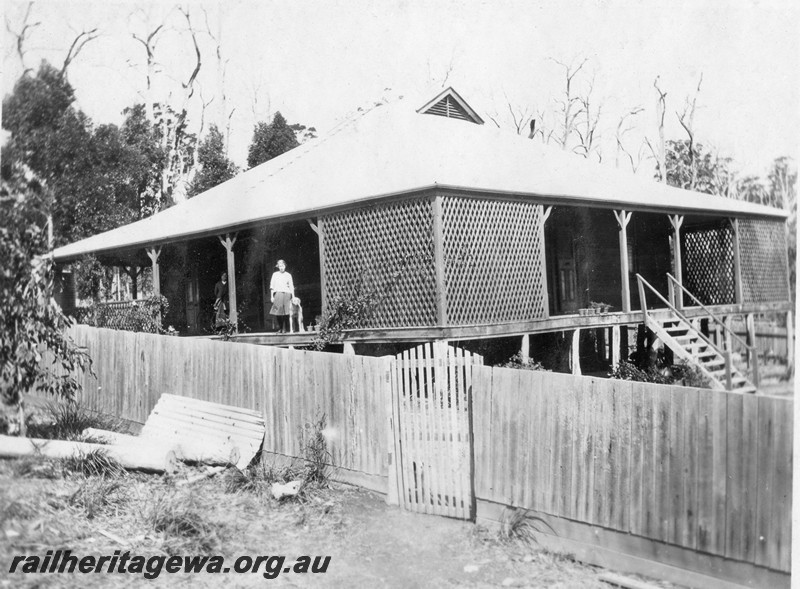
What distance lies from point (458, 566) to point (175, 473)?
3822 millimetres

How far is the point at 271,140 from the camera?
26891 millimetres

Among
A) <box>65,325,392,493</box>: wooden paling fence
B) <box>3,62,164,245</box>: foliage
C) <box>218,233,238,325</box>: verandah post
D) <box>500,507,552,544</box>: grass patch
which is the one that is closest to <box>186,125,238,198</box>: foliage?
<box>3,62,164,245</box>: foliage

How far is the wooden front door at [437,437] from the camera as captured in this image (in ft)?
22.0

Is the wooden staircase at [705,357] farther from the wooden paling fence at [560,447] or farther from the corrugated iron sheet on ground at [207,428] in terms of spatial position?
the corrugated iron sheet on ground at [207,428]

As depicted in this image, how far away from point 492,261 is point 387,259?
216 cm

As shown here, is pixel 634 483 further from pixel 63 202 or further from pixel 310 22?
pixel 63 202

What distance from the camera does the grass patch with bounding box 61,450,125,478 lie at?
22.4 feet

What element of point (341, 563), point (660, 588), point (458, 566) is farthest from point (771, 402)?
point (341, 563)

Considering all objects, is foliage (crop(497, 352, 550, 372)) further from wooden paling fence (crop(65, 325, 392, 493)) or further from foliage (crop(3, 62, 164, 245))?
foliage (crop(3, 62, 164, 245))

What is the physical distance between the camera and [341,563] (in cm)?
598

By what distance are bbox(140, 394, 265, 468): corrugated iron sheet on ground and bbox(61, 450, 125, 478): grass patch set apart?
3.33 ft

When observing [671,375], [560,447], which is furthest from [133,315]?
[560,447]

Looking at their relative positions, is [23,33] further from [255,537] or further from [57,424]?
[255,537]

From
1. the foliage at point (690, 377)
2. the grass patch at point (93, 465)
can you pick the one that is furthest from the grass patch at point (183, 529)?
the foliage at point (690, 377)
